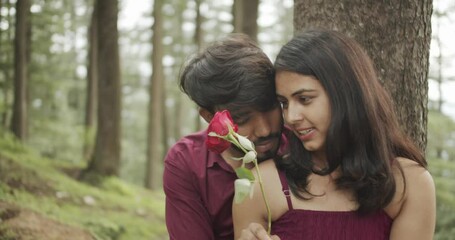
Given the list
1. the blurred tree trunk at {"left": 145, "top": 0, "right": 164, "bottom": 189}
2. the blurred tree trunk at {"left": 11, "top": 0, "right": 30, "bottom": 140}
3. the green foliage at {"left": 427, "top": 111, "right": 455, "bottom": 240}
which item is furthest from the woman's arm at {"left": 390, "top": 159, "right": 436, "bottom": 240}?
the blurred tree trunk at {"left": 145, "top": 0, "right": 164, "bottom": 189}

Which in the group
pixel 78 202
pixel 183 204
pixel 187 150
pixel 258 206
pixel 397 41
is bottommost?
pixel 78 202

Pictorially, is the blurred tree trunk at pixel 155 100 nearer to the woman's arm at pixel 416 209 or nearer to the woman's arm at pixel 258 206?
the woman's arm at pixel 258 206

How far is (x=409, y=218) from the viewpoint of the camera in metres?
2.34

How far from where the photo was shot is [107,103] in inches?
366

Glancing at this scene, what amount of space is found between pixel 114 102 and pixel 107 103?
0.12 meters

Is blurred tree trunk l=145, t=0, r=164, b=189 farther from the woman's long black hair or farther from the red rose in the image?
the red rose

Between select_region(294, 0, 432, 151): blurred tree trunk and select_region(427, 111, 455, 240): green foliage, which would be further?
select_region(427, 111, 455, 240): green foliage

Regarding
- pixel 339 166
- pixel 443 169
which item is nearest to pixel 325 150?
pixel 339 166

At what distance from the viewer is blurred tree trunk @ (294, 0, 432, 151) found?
298cm

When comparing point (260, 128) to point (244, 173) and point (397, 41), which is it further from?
point (397, 41)

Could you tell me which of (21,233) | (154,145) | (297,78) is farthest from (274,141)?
(154,145)

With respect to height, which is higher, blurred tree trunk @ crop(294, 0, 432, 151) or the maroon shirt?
blurred tree trunk @ crop(294, 0, 432, 151)

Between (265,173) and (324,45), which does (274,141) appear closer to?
(265,173)

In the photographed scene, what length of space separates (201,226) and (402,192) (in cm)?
103
